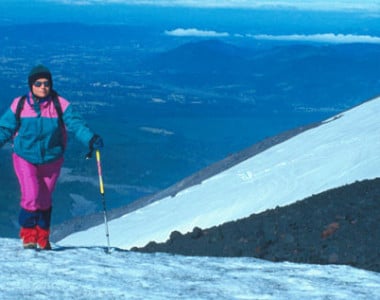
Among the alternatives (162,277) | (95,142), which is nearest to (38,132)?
(95,142)

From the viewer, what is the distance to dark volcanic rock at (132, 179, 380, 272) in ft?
31.7

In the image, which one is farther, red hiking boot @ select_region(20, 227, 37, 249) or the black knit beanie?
red hiking boot @ select_region(20, 227, 37, 249)

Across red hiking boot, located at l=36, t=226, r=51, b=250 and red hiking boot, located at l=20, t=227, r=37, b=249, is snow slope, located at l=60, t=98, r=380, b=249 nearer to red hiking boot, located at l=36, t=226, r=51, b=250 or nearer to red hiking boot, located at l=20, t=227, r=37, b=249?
red hiking boot, located at l=36, t=226, r=51, b=250

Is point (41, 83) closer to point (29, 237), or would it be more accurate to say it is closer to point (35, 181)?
point (35, 181)

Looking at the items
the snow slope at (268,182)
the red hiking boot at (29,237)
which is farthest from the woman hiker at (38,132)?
the snow slope at (268,182)

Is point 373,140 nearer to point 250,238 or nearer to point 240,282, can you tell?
point 250,238

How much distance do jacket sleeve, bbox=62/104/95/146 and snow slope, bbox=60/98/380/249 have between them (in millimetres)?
15327

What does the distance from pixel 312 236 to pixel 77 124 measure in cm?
393

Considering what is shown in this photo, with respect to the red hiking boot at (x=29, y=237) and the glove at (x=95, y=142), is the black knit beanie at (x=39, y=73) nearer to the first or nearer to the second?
the glove at (x=95, y=142)

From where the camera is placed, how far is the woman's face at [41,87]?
8258 millimetres

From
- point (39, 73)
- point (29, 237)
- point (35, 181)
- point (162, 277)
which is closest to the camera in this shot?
point (162, 277)

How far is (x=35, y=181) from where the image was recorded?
27.9 feet

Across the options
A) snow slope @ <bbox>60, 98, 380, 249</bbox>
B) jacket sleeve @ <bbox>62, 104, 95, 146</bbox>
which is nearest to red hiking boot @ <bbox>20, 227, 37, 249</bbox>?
jacket sleeve @ <bbox>62, 104, 95, 146</bbox>

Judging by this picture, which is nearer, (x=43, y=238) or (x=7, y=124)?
(x=7, y=124)
